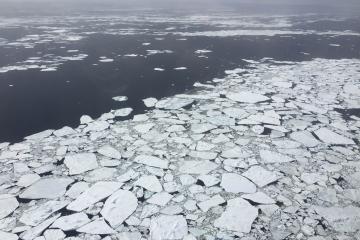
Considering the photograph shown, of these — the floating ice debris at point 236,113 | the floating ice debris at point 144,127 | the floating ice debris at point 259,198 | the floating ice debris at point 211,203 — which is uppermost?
the floating ice debris at point 236,113

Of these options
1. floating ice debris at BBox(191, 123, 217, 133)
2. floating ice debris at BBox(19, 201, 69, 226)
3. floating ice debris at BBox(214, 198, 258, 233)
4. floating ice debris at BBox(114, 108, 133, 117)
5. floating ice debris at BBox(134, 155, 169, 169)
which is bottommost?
floating ice debris at BBox(214, 198, 258, 233)

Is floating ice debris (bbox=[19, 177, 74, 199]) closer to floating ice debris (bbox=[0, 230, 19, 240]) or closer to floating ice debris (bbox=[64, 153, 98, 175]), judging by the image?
floating ice debris (bbox=[64, 153, 98, 175])

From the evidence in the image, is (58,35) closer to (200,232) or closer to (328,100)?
(328,100)

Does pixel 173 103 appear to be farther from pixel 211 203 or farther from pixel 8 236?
pixel 8 236

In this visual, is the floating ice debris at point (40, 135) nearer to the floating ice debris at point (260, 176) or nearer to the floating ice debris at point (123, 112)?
the floating ice debris at point (123, 112)

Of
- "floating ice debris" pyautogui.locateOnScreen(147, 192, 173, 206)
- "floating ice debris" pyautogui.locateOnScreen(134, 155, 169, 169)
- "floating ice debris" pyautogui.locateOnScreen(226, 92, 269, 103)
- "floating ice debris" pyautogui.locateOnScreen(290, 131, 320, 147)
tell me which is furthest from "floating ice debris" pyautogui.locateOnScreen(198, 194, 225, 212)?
"floating ice debris" pyautogui.locateOnScreen(226, 92, 269, 103)

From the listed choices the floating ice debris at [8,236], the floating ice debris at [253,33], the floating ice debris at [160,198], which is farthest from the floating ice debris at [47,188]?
the floating ice debris at [253,33]
